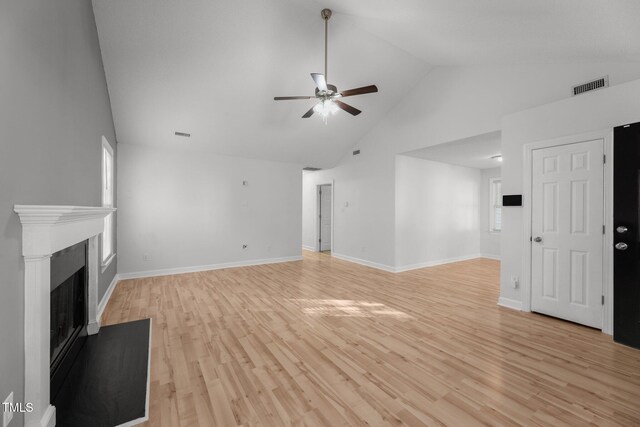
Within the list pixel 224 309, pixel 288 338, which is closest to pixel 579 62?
pixel 288 338

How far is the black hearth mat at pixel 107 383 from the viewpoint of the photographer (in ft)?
5.52

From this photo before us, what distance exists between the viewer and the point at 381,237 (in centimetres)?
597

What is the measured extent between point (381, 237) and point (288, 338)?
12.2 ft

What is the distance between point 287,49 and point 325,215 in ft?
17.0

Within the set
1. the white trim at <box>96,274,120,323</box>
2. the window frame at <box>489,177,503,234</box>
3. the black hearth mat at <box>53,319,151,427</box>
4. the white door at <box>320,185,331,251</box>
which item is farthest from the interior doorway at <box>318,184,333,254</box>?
the black hearth mat at <box>53,319,151,427</box>

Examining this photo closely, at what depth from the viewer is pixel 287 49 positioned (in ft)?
12.6

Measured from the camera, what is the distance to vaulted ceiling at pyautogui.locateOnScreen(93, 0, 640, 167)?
2574 mm

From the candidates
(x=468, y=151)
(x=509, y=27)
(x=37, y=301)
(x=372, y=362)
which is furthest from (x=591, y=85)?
(x=37, y=301)

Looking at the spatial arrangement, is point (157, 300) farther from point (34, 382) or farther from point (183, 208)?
point (34, 382)

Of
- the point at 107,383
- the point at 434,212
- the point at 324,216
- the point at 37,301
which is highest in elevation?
the point at 434,212

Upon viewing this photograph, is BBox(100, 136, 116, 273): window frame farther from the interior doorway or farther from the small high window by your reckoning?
the interior doorway

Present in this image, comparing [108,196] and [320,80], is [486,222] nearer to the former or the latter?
[320,80]

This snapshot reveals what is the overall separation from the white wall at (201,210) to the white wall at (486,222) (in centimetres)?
507

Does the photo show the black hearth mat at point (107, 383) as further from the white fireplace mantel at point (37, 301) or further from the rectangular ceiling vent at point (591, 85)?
the rectangular ceiling vent at point (591, 85)
